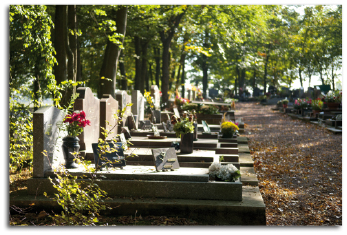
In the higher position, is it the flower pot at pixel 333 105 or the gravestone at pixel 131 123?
the flower pot at pixel 333 105

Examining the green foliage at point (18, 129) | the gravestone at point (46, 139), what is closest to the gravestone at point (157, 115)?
the green foliage at point (18, 129)

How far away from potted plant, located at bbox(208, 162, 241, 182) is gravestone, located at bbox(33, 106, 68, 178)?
9.96 feet

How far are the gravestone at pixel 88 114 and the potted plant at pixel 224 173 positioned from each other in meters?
3.16

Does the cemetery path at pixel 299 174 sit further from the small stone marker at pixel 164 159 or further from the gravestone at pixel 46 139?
the gravestone at pixel 46 139

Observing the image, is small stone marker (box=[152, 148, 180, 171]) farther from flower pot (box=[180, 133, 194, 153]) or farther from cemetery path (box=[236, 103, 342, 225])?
cemetery path (box=[236, 103, 342, 225])

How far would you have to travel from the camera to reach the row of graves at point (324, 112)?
53.8 feet

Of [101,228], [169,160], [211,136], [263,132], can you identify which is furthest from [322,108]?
[101,228]

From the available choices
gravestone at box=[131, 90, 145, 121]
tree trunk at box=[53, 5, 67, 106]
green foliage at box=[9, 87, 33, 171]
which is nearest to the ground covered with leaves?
green foliage at box=[9, 87, 33, 171]

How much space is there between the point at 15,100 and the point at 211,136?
5.48 metres

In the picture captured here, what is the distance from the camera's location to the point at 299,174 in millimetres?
9125

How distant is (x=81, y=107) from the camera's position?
8164mm

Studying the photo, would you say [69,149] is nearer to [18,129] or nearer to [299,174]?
[18,129]

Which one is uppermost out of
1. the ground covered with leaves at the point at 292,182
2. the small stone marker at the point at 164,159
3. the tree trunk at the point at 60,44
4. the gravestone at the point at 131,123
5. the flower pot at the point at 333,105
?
the tree trunk at the point at 60,44

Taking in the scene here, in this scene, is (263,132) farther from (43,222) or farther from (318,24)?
(318,24)
